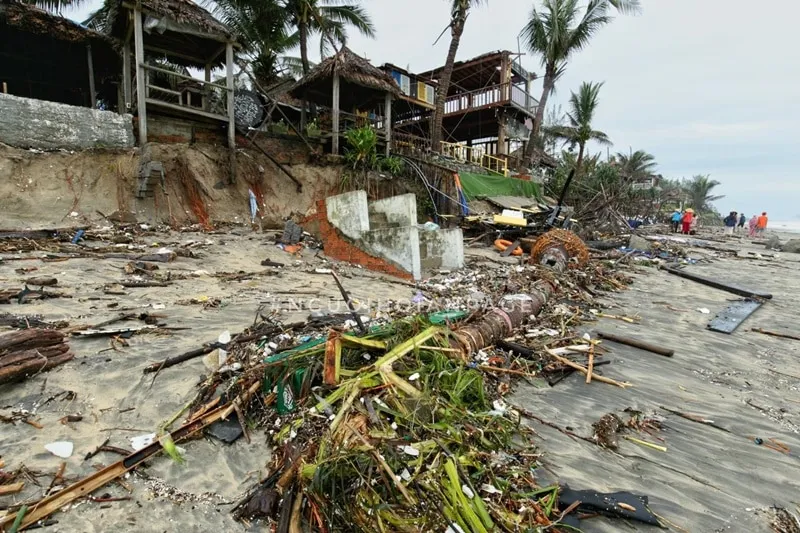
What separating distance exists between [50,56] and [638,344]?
15876mm

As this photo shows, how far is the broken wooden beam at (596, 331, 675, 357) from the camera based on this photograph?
4324mm

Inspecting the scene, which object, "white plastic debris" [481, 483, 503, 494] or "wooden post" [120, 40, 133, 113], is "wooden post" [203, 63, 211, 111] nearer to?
"wooden post" [120, 40, 133, 113]

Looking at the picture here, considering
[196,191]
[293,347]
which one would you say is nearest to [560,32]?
[196,191]

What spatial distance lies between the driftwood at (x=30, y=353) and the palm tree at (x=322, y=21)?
1358 centimetres

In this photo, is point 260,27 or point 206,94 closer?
point 206,94

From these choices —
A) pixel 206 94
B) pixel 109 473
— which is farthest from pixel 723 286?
pixel 206 94

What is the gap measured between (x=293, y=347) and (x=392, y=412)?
1276 millimetres

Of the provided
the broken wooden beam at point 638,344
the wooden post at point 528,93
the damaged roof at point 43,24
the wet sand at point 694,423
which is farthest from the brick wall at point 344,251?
the wooden post at point 528,93

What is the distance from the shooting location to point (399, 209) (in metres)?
7.79

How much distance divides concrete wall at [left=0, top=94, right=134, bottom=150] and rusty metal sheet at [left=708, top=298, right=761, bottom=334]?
11.7 meters

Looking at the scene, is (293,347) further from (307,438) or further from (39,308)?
(39,308)

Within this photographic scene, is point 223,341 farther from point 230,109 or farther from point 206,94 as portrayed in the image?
point 206,94

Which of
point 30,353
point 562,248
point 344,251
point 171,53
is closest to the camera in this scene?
point 30,353

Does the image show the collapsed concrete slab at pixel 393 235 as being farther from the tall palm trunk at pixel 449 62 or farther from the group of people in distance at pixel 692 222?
the group of people in distance at pixel 692 222
